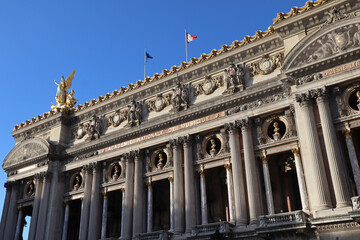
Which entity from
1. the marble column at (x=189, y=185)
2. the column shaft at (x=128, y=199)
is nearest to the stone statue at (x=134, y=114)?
the column shaft at (x=128, y=199)

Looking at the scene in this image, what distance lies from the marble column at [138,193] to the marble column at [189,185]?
424 cm

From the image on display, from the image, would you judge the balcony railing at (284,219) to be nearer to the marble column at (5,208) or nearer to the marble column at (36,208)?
the marble column at (36,208)

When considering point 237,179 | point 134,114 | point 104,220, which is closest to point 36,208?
point 104,220

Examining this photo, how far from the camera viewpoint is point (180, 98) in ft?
97.9

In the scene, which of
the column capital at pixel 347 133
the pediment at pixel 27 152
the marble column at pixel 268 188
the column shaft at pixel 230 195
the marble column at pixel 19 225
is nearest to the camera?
the column capital at pixel 347 133

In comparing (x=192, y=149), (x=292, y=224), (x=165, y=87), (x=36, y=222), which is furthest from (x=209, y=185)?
(x=36, y=222)

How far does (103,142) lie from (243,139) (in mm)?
13072

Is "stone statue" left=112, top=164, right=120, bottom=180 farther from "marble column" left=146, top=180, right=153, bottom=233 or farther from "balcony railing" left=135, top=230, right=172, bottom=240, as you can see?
"balcony railing" left=135, top=230, right=172, bottom=240

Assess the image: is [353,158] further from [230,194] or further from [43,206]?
[43,206]

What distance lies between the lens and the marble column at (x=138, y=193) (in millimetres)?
28031

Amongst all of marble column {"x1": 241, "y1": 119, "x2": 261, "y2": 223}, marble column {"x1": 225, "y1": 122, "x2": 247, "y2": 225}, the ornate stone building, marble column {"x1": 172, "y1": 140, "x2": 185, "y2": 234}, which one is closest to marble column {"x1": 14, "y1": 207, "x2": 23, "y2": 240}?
the ornate stone building

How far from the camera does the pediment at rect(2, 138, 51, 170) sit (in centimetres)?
3578

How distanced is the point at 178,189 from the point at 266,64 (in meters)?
10.9

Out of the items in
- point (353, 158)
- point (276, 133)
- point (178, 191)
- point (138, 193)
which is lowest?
point (353, 158)
